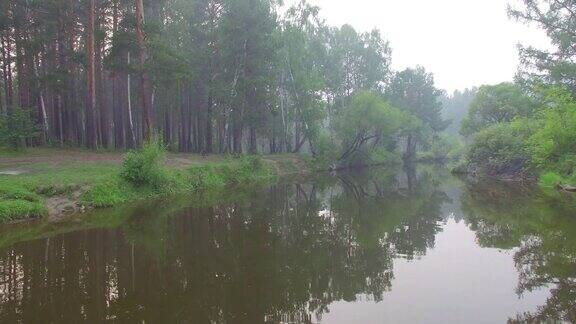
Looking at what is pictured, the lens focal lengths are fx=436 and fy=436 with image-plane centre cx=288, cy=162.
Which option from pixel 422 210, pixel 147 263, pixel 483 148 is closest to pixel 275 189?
pixel 422 210

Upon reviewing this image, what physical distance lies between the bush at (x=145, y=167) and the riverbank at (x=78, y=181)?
272 mm

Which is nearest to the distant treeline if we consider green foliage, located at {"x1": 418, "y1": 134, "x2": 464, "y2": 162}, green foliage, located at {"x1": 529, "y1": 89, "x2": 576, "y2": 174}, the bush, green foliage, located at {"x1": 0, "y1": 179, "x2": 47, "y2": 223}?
the bush

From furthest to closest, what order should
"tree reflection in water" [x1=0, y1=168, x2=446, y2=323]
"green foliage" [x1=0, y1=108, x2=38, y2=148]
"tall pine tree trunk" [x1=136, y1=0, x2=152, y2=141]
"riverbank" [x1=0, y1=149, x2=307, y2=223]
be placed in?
"tall pine tree trunk" [x1=136, y1=0, x2=152, y2=141] → "green foliage" [x1=0, y1=108, x2=38, y2=148] → "riverbank" [x1=0, y1=149, x2=307, y2=223] → "tree reflection in water" [x1=0, y1=168, x2=446, y2=323]

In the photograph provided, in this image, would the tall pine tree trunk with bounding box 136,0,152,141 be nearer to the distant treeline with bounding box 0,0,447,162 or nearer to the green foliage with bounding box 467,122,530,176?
the distant treeline with bounding box 0,0,447,162

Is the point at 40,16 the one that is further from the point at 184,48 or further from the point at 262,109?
the point at 262,109

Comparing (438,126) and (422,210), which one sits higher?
(438,126)

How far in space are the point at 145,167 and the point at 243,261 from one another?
1336 centimetres

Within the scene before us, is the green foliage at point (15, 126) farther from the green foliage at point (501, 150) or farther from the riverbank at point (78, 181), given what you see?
the green foliage at point (501, 150)

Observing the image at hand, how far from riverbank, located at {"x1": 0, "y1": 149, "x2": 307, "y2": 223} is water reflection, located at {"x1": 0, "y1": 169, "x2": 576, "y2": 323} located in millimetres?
2683

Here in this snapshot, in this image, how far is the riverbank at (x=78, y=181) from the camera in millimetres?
16611

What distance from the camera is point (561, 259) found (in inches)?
406

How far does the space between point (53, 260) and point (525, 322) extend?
33.7ft

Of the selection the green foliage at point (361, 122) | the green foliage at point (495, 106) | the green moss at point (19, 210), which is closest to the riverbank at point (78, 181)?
the green moss at point (19, 210)

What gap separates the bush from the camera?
2208cm
